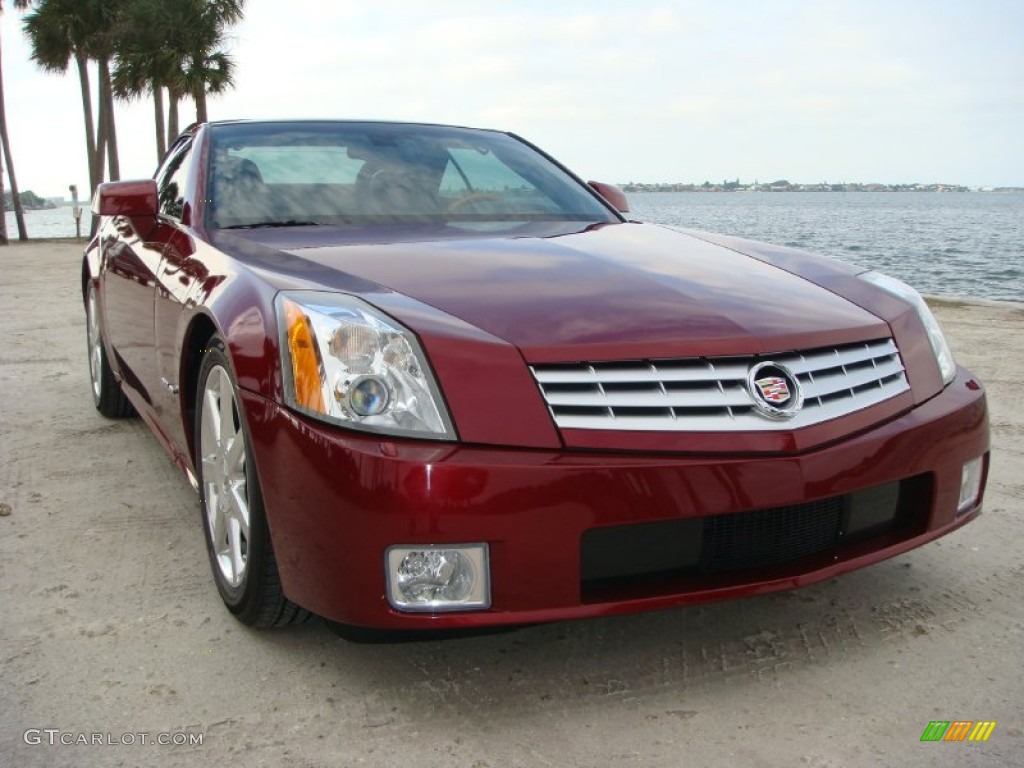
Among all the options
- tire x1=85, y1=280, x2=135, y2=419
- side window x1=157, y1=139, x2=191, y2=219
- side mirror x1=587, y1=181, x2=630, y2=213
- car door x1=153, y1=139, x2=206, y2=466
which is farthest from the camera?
tire x1=85, y1=280, x2=135, y2=419

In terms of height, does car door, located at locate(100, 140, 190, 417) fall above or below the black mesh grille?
above

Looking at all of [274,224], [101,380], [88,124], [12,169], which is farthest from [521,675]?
[12,169]

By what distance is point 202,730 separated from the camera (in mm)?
2059

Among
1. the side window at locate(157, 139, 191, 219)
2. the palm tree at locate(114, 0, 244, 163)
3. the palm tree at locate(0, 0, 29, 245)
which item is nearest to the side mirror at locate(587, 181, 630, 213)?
the side window at locate(157, 139, 191, 219)

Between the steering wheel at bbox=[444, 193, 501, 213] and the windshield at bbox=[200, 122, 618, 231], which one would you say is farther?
the steering wheel at bbox=[444, 193, 501, 213]

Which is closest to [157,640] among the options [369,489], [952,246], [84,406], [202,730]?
[202,730]

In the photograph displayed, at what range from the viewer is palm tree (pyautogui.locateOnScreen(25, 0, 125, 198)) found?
108ft

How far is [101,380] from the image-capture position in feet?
15.9

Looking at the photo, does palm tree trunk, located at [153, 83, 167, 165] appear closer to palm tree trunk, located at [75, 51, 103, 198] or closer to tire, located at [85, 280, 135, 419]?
palm tree trunk, located at [75, 51, 103, 198]

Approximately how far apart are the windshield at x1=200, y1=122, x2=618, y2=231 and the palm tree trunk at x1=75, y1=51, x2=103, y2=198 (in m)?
33.9

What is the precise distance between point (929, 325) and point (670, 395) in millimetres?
1022

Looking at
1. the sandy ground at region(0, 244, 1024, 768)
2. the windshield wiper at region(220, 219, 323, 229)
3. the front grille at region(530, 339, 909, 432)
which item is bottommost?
the sandy ground at region(0, 244, 1024, 768)

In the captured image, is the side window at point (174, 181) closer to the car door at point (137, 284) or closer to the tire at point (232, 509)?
the car door at point (137, 284)

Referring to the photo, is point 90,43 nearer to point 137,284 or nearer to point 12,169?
point 12,169
